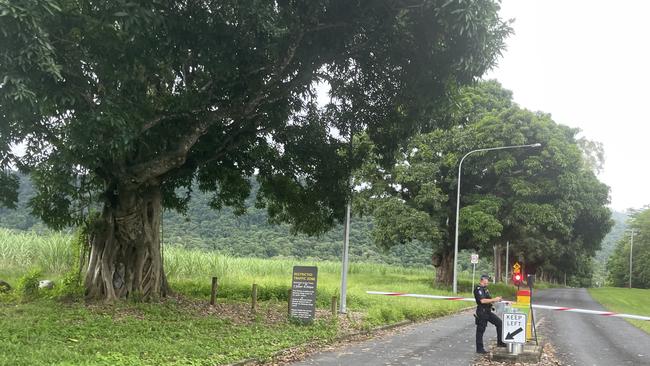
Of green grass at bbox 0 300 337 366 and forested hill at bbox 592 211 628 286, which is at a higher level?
forested hill at bbox 592 211 628 286

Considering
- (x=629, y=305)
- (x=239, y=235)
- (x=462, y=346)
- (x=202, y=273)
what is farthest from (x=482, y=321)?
(x=239, y=235)

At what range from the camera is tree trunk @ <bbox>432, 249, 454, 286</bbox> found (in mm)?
35312

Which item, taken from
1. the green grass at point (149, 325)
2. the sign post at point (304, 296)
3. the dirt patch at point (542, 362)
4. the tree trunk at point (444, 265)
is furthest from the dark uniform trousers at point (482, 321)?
the tree trunk at point (444, 265)

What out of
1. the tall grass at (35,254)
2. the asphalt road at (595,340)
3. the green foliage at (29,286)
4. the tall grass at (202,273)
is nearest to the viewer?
the asphalt road at (595,340)

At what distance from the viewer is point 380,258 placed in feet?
213

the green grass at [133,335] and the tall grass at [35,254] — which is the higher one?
the tall grass at [35,254]

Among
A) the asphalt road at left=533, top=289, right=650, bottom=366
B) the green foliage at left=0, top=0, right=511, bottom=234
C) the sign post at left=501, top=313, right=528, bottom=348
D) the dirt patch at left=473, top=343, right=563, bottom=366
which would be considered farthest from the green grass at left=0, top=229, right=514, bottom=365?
the asphalt road at left=533, top=289, right=650, bottom=366

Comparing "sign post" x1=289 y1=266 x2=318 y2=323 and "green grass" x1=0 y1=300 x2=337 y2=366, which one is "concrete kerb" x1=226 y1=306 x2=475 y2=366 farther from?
"sign post" x1=289 y1=266 x2=318 y2=323

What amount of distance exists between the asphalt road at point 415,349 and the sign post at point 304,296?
1.60 m

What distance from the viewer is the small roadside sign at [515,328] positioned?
35.2ft

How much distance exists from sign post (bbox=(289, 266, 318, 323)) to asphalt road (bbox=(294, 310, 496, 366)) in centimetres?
160

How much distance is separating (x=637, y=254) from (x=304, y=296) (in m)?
88.2

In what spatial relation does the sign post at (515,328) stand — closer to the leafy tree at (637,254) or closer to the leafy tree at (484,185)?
the leafy tree at (484,185)

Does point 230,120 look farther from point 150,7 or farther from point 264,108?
point 150,7
